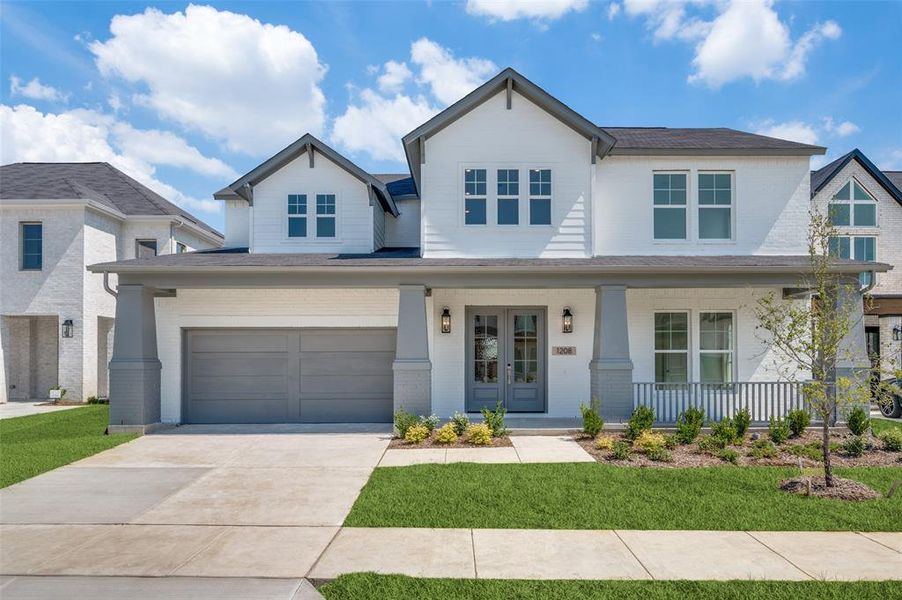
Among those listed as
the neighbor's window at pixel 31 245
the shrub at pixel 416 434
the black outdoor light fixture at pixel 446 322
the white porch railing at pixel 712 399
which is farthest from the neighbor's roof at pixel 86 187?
the white porch railing at pixel 712 399

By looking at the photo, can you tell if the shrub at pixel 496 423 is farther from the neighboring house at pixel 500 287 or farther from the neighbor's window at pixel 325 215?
the neighbor's window at pixel 325 215

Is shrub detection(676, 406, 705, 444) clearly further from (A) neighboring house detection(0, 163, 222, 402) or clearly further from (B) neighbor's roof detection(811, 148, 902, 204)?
(A) neighboring house detection(0, 163, 222, 402)

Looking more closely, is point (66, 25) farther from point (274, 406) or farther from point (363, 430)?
point (363, 430)

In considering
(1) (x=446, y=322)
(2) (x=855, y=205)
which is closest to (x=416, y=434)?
(1) (x=446, y=322)

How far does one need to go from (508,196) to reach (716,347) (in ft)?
19.7

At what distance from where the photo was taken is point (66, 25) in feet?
38.7

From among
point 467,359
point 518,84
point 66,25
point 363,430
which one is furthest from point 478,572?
point 66,25

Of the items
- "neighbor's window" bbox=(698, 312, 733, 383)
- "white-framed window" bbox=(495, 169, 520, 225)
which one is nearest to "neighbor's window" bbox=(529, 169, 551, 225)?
"white-framed window" bbox=(495, 169, 520, 225)

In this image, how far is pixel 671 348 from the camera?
506 inches

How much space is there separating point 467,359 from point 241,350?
5180mm

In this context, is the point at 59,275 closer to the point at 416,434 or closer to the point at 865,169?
the point at 416,434

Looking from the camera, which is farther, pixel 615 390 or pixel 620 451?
pixel 615 390

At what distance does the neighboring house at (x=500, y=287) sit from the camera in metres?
11.9

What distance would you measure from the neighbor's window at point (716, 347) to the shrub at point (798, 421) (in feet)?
7.41
